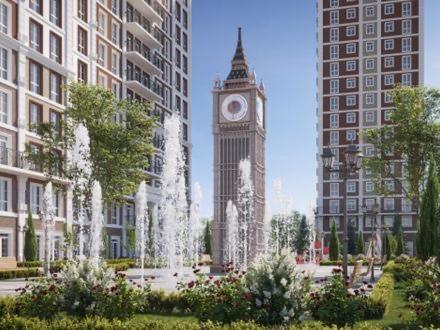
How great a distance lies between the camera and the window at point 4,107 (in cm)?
3306

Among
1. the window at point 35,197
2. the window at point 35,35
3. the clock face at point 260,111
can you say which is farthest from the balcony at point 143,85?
the window at point 35,197

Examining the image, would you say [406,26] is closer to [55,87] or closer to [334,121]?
[334,121]

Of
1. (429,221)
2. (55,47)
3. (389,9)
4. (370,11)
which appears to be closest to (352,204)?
(370,11)

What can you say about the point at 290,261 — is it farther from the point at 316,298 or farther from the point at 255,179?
the point at 255,179

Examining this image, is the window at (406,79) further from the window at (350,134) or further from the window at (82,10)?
the window at (82,10)

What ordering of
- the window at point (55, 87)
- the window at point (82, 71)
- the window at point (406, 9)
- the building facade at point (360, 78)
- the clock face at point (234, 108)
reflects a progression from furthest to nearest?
1. the window at point (406, 9)
2. the building facade at point (360, 78)
3. the clock face at point (234, 108)
4. the window at point (82, 71)
5. the window at point (55, 87)

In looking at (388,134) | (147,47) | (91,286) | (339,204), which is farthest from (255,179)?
(91,286)

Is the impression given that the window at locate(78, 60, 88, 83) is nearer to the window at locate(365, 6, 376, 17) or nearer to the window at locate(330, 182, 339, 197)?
the window at locate(330, 182, 339, 197)

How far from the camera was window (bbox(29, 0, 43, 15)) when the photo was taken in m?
35.7

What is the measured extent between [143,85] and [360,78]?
29.1 m

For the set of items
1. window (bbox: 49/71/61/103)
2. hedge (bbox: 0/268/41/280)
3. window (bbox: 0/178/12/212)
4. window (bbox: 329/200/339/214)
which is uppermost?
window (bbox: 49/71/61/103)

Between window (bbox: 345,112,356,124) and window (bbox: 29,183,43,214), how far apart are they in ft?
138

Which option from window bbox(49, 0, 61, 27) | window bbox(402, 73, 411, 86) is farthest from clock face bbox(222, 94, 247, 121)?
window bbox(49, 0, 61, 27)

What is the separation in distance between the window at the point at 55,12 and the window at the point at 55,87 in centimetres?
333
